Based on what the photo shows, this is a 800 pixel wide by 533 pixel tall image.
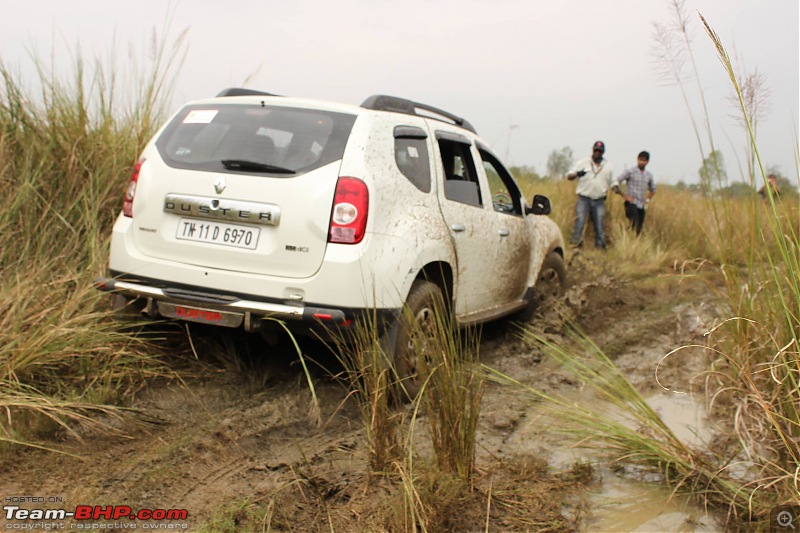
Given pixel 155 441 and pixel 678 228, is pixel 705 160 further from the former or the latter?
pixel 678 228

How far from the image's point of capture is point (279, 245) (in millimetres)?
4176

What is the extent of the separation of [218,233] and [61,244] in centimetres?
181

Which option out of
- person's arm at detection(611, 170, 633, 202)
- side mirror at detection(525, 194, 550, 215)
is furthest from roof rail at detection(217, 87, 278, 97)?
person's arm at detection(611, 170, 633, 202)

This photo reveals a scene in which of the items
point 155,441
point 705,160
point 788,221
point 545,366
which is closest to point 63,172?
point 155,441

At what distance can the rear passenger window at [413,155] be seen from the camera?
475cm

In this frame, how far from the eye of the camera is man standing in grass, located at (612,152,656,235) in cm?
1266

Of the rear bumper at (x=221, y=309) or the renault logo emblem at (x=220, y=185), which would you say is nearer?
the rear bumper at (x=221, y=309)

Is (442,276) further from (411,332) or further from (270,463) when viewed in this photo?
(270,463)

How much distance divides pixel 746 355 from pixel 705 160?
3.15ft

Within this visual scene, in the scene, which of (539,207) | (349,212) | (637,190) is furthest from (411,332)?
(637,190)

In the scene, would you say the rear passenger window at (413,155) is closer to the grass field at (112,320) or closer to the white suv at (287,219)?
the white suv at (287,219)

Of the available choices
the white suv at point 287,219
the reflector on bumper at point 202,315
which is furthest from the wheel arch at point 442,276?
the reflector on bumper at point 202,315

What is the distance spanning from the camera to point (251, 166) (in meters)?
4.36

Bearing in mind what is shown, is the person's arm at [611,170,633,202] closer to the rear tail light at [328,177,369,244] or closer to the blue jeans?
the blue jeans
